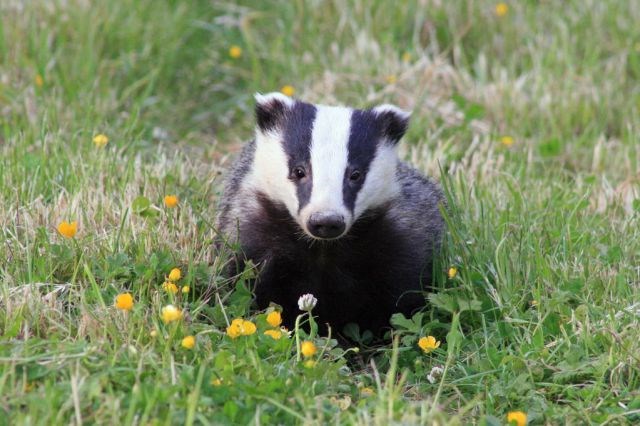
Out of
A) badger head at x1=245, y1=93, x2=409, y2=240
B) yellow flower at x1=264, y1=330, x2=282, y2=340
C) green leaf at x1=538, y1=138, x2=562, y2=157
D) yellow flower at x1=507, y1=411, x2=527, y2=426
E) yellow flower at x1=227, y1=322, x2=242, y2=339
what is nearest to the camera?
yellow flower at x1=507, y1=411, x2=527, y2=426

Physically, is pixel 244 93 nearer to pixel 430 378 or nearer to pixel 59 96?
pixel 59 96

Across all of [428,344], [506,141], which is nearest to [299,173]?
[428,344]

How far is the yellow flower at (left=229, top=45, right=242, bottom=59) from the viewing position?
6660mm

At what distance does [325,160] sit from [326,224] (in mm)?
297

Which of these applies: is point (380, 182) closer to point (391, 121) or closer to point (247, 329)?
point (391, 121)

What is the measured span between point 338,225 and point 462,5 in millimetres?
3479

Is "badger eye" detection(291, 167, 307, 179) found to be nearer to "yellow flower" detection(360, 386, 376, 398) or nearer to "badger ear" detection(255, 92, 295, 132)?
"badger ear" detection(255, 92, 295, 132)

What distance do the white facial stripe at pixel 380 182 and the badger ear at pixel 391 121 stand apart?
0.18ft

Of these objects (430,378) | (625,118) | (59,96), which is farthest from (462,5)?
(430,378)

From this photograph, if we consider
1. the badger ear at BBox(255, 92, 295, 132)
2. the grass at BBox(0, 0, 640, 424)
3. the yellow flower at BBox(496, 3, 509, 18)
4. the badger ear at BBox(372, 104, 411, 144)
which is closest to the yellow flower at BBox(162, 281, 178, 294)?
the grass at BBox(0, 0, 640, 424)

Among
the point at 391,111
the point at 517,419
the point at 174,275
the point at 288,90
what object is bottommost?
the point at 517,419

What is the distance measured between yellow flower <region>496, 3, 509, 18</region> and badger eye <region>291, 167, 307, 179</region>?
3.22 m

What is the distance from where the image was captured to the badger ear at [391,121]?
14.1 feet

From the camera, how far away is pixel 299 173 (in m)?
3.96
